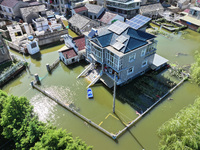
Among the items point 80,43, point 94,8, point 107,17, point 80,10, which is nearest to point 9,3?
point 80,10

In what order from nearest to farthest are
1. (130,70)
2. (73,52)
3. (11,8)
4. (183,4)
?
(130,70), (73,52), (11,8), (183,4)

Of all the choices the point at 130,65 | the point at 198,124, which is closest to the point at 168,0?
the point at 130,65

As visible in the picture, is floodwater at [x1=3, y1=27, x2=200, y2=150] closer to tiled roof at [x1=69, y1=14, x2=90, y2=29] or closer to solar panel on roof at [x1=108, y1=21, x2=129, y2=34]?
solar panel on roof at [x1=108, y1=21, x2=129, y2=34]

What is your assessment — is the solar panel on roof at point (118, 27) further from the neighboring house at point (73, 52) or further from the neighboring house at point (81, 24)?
the neighboring house at point (81, 24)

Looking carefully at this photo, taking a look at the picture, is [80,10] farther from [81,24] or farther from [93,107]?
[93,107]

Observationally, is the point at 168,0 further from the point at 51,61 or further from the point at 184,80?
the point at 51,61

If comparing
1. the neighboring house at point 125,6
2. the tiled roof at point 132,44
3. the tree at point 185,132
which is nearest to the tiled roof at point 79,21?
the neighboring house at point 125,6
